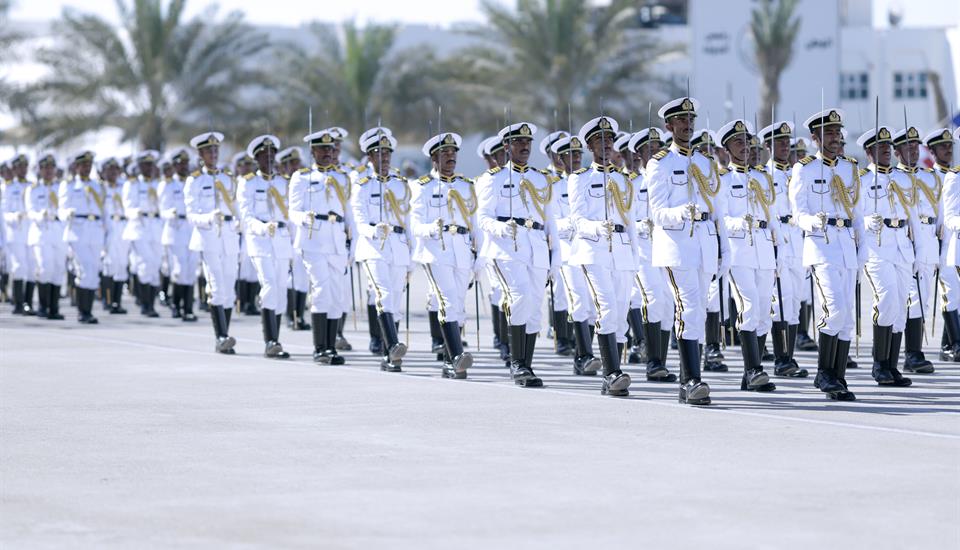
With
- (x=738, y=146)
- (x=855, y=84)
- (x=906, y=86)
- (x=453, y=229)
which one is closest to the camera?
(x=738, y=146)

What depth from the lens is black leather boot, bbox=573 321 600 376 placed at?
14.6m

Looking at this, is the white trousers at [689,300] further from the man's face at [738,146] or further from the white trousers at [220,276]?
the white trousers at [220,276]

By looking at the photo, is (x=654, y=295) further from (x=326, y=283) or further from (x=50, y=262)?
(x=50, y=262)

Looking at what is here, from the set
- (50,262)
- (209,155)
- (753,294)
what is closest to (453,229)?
(753,294)

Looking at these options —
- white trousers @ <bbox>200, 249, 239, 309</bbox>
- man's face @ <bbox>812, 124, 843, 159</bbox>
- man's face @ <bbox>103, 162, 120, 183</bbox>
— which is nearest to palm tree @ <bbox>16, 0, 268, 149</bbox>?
man's face @ <bbox>103, 162, 120, 183</bbox>

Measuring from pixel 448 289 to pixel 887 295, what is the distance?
12.1 ft

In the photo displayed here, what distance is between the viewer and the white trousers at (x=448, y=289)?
14.7 m

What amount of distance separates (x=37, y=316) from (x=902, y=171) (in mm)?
13432

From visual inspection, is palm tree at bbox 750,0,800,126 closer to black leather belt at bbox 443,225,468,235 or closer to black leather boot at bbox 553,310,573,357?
black leather boot at bbox 553,310,573,357

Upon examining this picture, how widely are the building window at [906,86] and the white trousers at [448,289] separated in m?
53.7

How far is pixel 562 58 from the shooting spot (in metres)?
44.2

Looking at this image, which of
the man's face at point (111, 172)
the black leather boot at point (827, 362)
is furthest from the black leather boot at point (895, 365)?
the man's face at point (111, 172)

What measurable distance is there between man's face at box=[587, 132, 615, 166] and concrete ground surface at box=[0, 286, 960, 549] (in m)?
1.83

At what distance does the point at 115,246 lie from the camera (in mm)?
24797
